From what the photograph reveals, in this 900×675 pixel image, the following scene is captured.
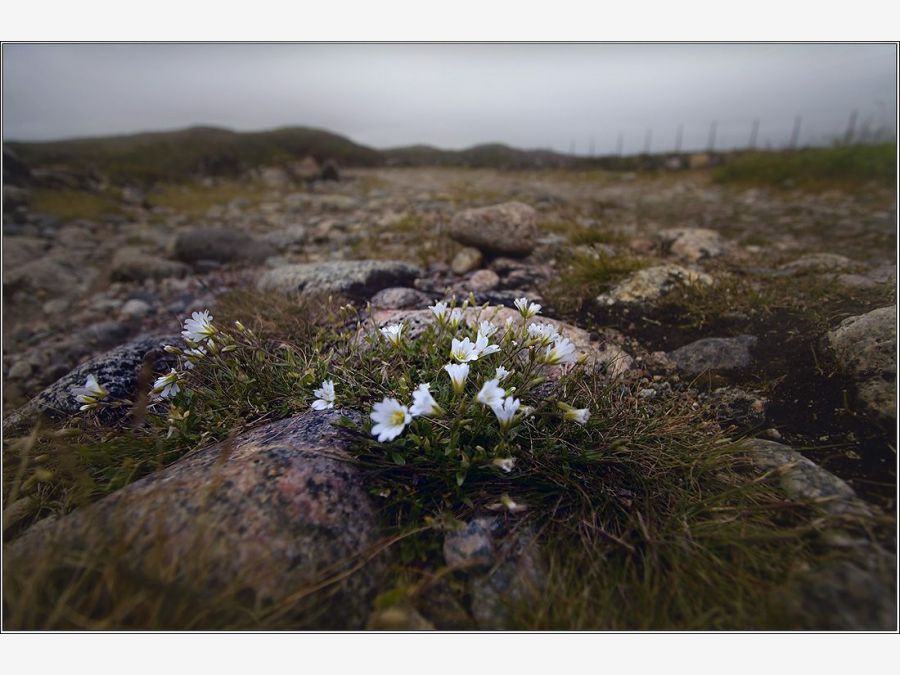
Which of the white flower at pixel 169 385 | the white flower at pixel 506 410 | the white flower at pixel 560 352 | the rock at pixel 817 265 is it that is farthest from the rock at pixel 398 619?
the rock at pixel 817 265

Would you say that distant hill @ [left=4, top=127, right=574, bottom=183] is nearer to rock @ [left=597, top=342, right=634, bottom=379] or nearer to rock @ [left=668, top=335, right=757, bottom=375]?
rock @ [left=597, top=342, right=634, bottom=379]

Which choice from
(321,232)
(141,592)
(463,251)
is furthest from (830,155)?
(141,592)

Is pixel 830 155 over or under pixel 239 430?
over

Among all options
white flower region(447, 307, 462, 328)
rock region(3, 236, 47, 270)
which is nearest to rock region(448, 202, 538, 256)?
white flower region(447, 307, 462, 328)

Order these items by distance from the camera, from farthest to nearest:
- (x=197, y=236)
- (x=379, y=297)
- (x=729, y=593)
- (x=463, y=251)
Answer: (x=197, y=236) → (x=463, y=251) → (x=379, y=297) → (x=729, y=593)

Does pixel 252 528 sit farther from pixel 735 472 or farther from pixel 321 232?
pixel 321 232

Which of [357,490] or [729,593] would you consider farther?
[357,490]

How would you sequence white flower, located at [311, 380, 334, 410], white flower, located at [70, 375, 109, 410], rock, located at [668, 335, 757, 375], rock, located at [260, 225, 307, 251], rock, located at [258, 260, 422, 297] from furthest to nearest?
rock, located at [260, 225, 307, 251] < rock, located at [258, 260, 422, 297] < rock, located at [668, 335, 757, 375] < white flower, located at [70, 375, 109, 410] < white flower, located at [311, 380, 334, 410]

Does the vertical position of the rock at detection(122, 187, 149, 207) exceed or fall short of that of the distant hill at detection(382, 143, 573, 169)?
it falls short
